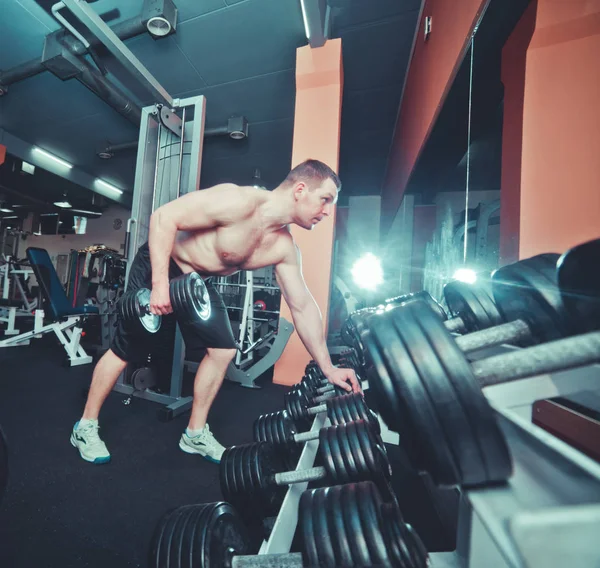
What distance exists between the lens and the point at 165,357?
6.11ft

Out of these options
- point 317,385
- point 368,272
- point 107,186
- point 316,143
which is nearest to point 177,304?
point 317,385

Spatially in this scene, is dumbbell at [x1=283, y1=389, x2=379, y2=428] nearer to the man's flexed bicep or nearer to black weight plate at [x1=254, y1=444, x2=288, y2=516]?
black weight plate at [x1=254, y1=444, x2=288, y2=516]

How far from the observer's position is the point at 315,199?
117cm

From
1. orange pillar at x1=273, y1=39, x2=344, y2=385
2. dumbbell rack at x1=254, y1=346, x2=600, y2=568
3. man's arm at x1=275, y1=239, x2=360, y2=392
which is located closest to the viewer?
dumbbell rack at x1=254, y1=346, x2=600, y2=568

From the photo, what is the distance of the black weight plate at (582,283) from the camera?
409 millimetres

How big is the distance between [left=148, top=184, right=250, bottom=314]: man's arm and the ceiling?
1934mm

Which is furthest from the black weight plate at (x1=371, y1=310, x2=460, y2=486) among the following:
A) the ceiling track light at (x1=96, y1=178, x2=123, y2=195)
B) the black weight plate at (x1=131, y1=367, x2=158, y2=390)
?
the ceiling track light at (x1=96, y1=178, x2=123, y2=195)

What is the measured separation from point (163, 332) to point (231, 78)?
2.71 m

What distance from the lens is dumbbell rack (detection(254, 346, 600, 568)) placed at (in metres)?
0.25

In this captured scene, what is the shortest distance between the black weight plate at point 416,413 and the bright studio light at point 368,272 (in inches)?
112

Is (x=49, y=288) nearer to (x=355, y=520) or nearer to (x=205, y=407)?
(x=205, y=407)

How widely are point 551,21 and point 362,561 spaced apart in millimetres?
1513

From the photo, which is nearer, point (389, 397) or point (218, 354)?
point (389, 397)

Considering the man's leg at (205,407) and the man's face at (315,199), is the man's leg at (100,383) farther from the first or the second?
the man's face at (315,199)
